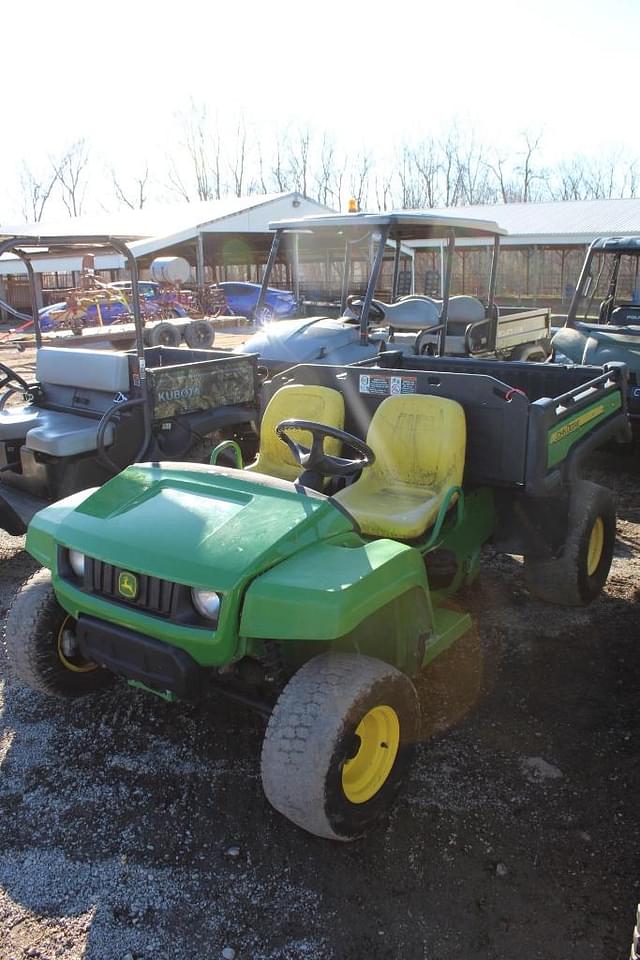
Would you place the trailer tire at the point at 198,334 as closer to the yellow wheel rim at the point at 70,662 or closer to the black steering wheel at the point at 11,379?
the black steering wheel at the point at 11,379

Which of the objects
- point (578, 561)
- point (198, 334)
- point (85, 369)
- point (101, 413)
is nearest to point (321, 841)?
point (578, 561)

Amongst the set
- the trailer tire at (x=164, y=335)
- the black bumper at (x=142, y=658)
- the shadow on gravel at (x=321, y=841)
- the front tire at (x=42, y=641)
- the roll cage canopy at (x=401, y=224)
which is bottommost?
the shadow on gravel at (x=321, y=841)

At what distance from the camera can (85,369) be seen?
207 inches

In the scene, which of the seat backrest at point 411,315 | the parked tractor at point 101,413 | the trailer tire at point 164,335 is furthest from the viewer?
the trailer tire at point 164,335

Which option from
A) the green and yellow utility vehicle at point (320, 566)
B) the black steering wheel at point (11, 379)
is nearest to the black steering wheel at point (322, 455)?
the green and yellow utility vehicle at point (320, 566)

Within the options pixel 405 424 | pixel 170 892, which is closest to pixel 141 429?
pixel 405 424

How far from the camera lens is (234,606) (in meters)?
2.38

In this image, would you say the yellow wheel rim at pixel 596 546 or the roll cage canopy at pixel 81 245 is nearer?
the yellow wheel rim at pixel 596 546

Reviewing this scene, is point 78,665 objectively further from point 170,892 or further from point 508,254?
point 508,254

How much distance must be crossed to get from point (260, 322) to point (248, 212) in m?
18.0

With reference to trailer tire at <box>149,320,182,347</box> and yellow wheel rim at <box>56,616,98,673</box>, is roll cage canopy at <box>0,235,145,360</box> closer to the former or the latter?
yellow wheel rim at <box>56,616,98,673</box>

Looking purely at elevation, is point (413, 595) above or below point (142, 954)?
above

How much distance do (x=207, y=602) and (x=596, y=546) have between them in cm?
258

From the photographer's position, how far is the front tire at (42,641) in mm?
3061
